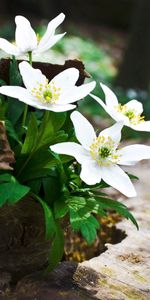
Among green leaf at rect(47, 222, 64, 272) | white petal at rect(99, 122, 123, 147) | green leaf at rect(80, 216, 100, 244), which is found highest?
white petal at rect(99, 122, 123, 147)

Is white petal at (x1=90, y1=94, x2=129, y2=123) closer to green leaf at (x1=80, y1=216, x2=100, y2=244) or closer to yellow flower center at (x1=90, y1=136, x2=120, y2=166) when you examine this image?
yellow flower center at (x1=90, y1=136, x2=120, y2=166)

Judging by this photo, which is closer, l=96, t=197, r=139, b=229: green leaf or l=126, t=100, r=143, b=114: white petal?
l=96, t=197, r=139, b=229: green leaf

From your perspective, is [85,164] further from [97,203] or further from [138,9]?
[138,9]

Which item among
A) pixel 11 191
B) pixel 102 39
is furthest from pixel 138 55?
pixel 11 191

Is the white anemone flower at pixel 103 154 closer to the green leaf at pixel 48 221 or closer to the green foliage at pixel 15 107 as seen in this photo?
the green leaf at pixel 48 221

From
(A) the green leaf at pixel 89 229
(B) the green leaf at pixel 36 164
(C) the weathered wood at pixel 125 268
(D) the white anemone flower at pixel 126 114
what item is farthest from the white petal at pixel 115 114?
(C) the weathered wood at pixel 125 268

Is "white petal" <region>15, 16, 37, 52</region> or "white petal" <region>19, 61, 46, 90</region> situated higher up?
"white petal" <region>15, 16, 37, 52</region>

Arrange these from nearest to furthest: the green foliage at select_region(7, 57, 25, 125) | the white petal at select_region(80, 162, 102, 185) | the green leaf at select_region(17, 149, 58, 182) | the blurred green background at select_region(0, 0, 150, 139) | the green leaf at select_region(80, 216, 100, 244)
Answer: the white petal at select_region(80, 162, 102, 185), the green leaf at select_region(80, 216, 100, 244), the green leaf at select_region(17, 149, 58, 182), the green foliage at select_region(7, 57, 25, 125), the blurred green background at select_region(0, 0, 150, 139)

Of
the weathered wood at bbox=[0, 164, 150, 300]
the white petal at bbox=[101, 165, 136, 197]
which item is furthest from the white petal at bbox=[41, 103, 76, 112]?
the weathered wood at bbox=[0, 164, 150, 300]

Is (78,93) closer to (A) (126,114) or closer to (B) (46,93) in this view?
(B) (46,93)
